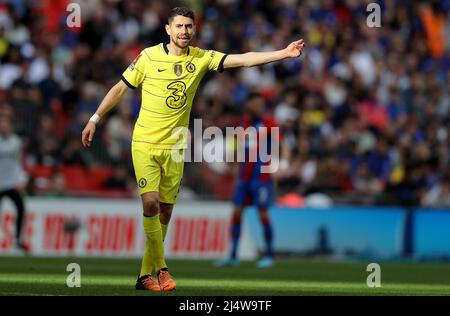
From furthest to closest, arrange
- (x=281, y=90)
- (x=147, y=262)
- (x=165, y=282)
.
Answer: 1. (x=281, y=90)
2. (x=147, y=262)
3. (x=165, y=282)

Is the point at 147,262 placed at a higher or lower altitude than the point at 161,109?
lower

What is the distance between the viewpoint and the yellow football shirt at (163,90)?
11992 mm

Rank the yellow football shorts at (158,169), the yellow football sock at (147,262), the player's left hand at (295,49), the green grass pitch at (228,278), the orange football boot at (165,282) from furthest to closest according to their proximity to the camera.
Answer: the green grass pitch at (228,278), the yellow football sock at (147,262), the orange football boot at (165,282), the yellow football shorts at (158,169), the player's left hand at (295,49)

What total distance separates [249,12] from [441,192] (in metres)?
6.24

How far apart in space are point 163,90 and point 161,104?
14 cm

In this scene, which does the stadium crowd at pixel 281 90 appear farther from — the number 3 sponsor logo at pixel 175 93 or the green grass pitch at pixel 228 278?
the number 3 sponsor logo at pixel 175 93

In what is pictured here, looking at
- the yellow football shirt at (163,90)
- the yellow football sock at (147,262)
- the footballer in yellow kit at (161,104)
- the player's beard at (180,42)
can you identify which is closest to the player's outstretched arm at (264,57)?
the footballer in yellow kit at (161,104)

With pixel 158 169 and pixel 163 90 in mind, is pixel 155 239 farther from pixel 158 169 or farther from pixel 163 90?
pixel 163 90

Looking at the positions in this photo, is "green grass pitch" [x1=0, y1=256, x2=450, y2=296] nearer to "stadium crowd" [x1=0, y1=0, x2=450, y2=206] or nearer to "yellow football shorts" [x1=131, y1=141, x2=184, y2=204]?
"yellow football shorts" [x1=131, y1=141, x2=184, y2=204]

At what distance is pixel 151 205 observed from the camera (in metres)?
11.9

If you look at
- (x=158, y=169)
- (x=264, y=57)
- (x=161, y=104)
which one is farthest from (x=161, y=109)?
(x=264, y=57)

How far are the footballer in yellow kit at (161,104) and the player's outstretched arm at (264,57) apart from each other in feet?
0.43
